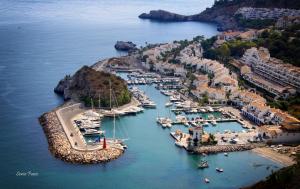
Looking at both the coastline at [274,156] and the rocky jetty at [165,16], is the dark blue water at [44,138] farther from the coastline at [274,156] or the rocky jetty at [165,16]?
the rocky jetty at [165,16]

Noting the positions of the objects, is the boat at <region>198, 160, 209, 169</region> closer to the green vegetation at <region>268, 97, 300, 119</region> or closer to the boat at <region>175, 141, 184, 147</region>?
the boat at <region>175, 141, 184, 147</region>

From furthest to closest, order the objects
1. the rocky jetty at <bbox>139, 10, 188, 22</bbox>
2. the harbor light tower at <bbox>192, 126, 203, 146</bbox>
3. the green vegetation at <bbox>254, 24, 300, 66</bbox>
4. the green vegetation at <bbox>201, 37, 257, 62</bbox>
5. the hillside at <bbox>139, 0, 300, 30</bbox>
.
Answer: the rocky jetty at <bbox>139, 10, 188, 22</bbox>
the hillside at <bbox>139, 0, 300, 30</bbox>
the green vegetation at <bbox>201, 37, 257, 62</bbox>
the green vegetation at <bbox>254, 24, 300, 66</bbox>
the harbor light tower at <bbox>192, 126, 203, 146</bbox>

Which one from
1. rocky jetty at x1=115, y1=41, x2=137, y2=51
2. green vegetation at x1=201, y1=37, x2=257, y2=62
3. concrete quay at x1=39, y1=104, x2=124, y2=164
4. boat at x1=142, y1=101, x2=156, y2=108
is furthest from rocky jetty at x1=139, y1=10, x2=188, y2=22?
concrete quay at x1=39, y1=104, x2=124, y2=164

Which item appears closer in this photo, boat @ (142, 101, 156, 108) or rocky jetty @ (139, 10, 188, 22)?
boat @ (142, 101, 156, 108)

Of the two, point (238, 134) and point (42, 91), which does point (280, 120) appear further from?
point (42, 91)

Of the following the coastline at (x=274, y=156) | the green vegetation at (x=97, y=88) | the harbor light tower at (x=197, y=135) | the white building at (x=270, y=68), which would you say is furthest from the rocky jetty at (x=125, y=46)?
the coastline at (x=274, y=156)

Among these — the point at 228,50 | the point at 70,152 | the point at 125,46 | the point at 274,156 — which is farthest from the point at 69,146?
the point at 125,46
